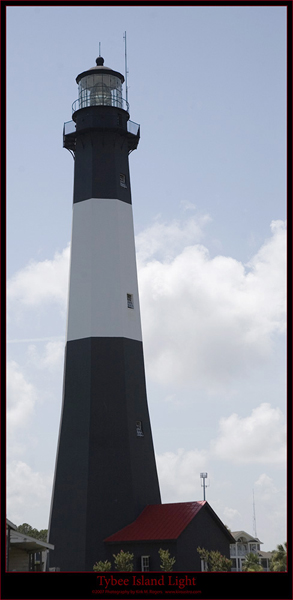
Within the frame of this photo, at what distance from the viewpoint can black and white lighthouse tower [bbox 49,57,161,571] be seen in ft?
116

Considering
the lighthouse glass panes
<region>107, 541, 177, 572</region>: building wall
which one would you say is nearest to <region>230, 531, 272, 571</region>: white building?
<region>107, 541, 177, 572</region>: building wall

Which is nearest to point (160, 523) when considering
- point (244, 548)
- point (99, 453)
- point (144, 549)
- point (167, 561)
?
point (144, 549)

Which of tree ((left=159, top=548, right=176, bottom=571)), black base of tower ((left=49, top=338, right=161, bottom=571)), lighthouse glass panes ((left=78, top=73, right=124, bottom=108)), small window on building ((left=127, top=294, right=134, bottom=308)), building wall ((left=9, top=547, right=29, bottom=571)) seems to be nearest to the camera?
tree ((left=159, top=548, right=176, bottom=571))

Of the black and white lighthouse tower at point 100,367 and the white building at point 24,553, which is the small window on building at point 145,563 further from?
the white building at point 24,553

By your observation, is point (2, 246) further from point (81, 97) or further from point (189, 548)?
point (81, 97)

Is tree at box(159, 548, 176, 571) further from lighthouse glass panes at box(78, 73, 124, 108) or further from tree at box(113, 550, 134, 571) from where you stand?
lighthouse glass panes at box(78, 73, 124, 108)

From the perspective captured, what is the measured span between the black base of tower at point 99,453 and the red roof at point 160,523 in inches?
17.3

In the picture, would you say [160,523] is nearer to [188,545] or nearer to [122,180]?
[188,545]

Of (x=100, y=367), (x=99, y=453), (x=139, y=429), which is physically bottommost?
(x=99, y=453)

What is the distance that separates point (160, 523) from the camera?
34.7m

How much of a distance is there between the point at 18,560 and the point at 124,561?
4.27 meters

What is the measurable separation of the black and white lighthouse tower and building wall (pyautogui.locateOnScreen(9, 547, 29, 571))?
234cm

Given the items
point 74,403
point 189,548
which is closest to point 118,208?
point 74,403

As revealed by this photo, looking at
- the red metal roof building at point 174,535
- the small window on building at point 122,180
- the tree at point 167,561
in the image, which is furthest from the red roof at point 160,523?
the small window on building at point 122,180
